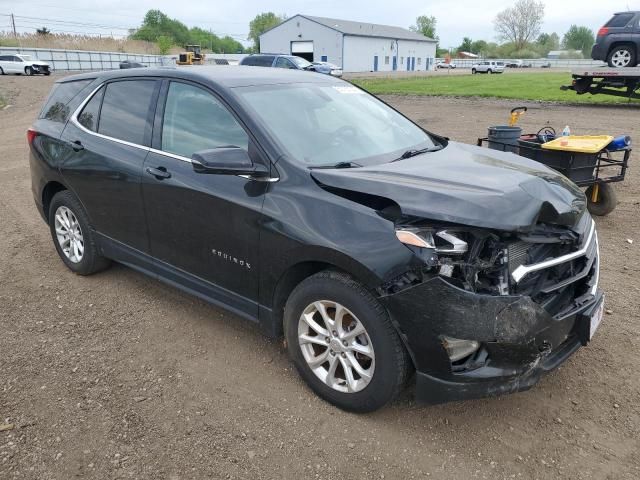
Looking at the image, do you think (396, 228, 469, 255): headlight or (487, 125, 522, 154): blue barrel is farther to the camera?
(487, 125, 522, 154): blue barrel

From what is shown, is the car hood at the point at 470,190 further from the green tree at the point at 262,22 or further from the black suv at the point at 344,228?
the green tree at the point at 262,22

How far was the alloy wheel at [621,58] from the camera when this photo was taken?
16716mm

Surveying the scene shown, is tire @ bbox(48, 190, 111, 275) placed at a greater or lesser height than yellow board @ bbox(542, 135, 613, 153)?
lesser

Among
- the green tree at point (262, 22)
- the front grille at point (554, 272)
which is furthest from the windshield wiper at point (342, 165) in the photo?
the green tree at point (262, 22)

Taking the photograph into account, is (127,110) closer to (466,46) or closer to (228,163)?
(228,163)

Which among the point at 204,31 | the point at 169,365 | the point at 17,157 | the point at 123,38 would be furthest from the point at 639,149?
the point at 204,31

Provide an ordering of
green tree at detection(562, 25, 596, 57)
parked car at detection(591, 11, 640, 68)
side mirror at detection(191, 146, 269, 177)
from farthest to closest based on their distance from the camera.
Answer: green tree at detection(562, 25, 596, 57) < parked car at detection(591, 11, 640, 68) < side mirror at detection(191, 146, 269, 177)

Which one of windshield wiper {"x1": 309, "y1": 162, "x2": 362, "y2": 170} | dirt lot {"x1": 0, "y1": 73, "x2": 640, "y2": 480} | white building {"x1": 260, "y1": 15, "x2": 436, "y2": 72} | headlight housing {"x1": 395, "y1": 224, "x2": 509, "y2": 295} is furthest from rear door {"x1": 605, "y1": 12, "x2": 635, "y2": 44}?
white building {"x1": 260, "y1": 15, "x2": 436, "y2": 72}

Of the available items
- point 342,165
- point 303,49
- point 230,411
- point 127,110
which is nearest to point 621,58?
point 342,165

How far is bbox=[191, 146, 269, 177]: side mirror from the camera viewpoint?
3037 millimetres

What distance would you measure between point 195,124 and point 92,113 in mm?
1377

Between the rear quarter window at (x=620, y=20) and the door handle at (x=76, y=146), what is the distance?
17.4 m

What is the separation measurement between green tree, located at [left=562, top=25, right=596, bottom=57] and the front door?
407 feet

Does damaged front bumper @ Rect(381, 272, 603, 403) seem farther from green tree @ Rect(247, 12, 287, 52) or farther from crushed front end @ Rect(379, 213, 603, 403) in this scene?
green tree @ Rect(247, 12, 287, 52)
